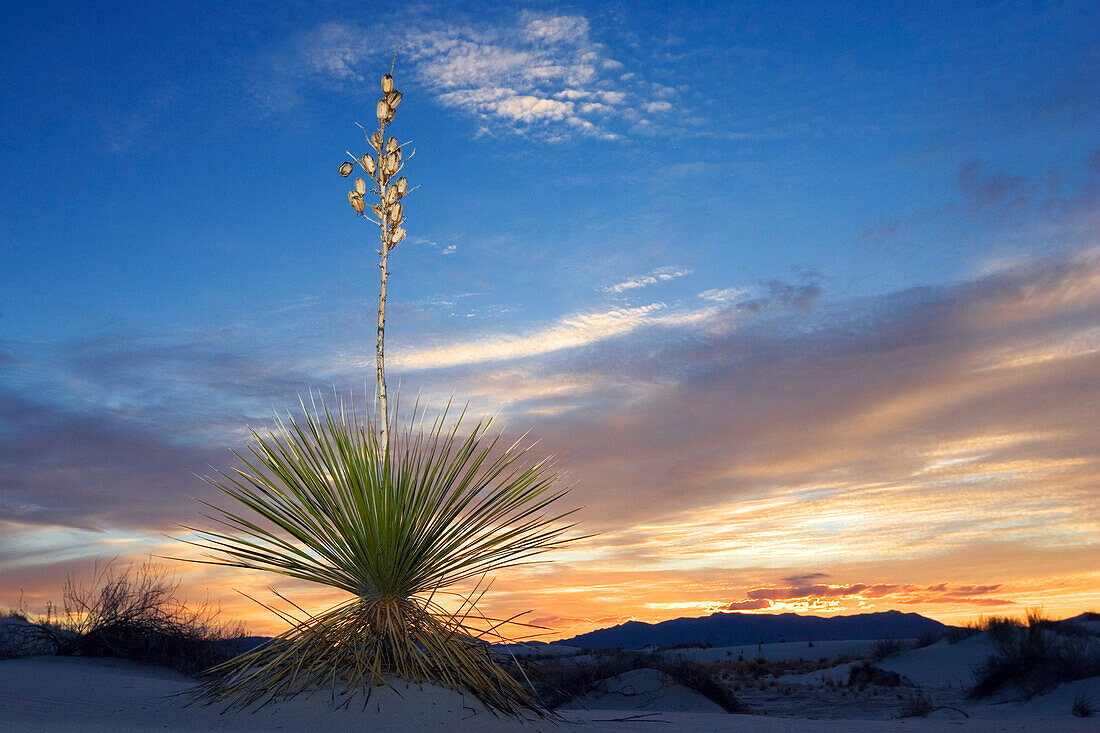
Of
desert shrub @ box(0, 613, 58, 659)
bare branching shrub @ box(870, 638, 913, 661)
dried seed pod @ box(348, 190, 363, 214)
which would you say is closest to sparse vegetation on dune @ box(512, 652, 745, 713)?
desert shrub @ box(0, 613, 58, 659)

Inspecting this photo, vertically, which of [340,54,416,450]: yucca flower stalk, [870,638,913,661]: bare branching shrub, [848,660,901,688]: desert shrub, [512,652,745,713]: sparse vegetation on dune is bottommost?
[848,660,901,688]: desert shrub

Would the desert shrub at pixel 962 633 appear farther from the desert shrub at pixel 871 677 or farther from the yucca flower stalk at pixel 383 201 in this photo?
the yucca flower stalk at pixel 383 201

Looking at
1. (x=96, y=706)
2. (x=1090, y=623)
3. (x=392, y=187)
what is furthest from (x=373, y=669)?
(x=1090, y=623)

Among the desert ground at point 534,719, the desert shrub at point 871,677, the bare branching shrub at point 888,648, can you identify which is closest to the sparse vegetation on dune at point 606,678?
the desert ground at point 534,719

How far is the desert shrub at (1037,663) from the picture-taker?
1220 centimetres

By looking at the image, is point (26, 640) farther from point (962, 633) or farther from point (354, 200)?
point (962, 633)

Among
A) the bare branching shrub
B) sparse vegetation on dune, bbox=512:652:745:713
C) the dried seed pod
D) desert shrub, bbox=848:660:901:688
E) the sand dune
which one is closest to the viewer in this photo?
the sand dune

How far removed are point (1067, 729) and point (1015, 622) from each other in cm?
1065

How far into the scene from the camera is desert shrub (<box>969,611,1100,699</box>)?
12.2m

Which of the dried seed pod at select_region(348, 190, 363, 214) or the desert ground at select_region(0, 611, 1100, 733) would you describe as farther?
the dried seed pod at select_region(348, 190, 363, 214)

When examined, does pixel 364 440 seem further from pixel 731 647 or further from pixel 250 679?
pixel 731 647

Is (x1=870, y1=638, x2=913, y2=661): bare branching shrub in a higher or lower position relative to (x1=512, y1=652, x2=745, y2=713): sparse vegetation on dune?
lower

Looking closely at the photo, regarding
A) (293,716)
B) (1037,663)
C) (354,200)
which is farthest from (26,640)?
(1037,663)

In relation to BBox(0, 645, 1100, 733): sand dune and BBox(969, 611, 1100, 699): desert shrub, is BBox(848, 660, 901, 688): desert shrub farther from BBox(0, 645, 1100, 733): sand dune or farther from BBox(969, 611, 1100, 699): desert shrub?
BBox(0, 645, 1100, 733): sand dune
